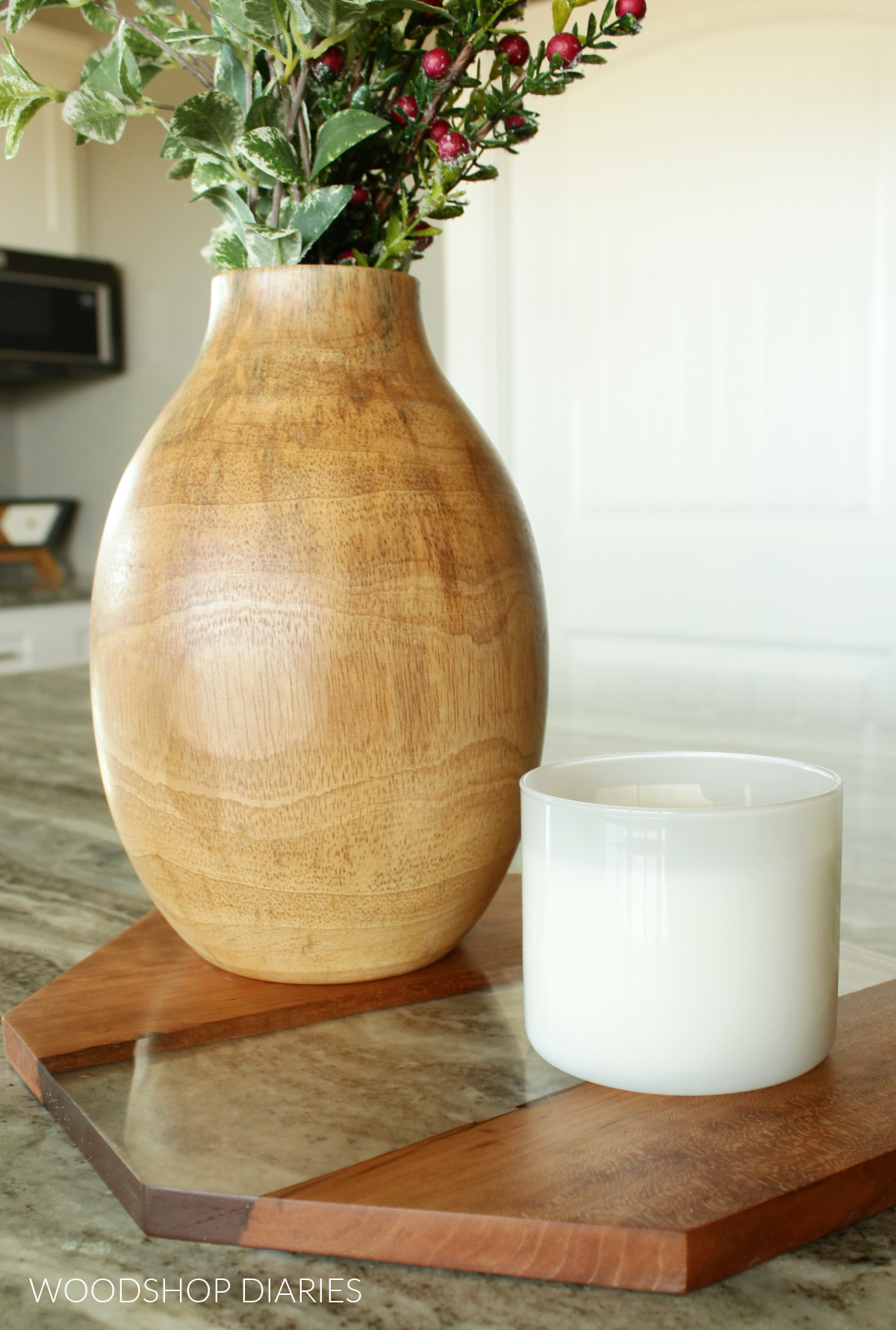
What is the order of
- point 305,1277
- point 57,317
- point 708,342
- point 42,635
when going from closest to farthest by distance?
1. point 305,1277
2. point 708,342
3. point 42,635
4. point 57,317

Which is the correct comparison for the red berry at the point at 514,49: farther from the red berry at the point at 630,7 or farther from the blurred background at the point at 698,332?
the blurred background at the point at 698,332

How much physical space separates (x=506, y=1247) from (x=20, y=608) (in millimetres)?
2845

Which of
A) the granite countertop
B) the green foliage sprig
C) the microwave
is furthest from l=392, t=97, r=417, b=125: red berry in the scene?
the microwave

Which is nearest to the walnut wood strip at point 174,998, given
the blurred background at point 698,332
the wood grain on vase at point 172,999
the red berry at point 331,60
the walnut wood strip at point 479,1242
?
the wood grain on vase at point 172,999

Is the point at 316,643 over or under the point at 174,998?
over

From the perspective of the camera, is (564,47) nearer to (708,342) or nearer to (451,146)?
(451,146)

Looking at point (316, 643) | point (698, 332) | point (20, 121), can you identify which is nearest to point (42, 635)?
point (698, 332)

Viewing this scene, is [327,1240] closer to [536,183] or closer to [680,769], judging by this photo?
[680,769]

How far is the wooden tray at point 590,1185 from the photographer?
294mm

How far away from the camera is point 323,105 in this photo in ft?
1.46

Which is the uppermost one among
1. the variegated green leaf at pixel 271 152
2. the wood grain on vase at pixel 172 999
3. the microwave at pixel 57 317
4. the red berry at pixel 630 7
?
the microwave at pixel 57 317

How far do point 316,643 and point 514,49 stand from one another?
24 cm

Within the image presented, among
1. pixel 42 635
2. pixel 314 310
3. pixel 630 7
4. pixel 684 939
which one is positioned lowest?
pixel 42 635

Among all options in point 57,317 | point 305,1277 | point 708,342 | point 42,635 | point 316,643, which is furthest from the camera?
point 57,317
